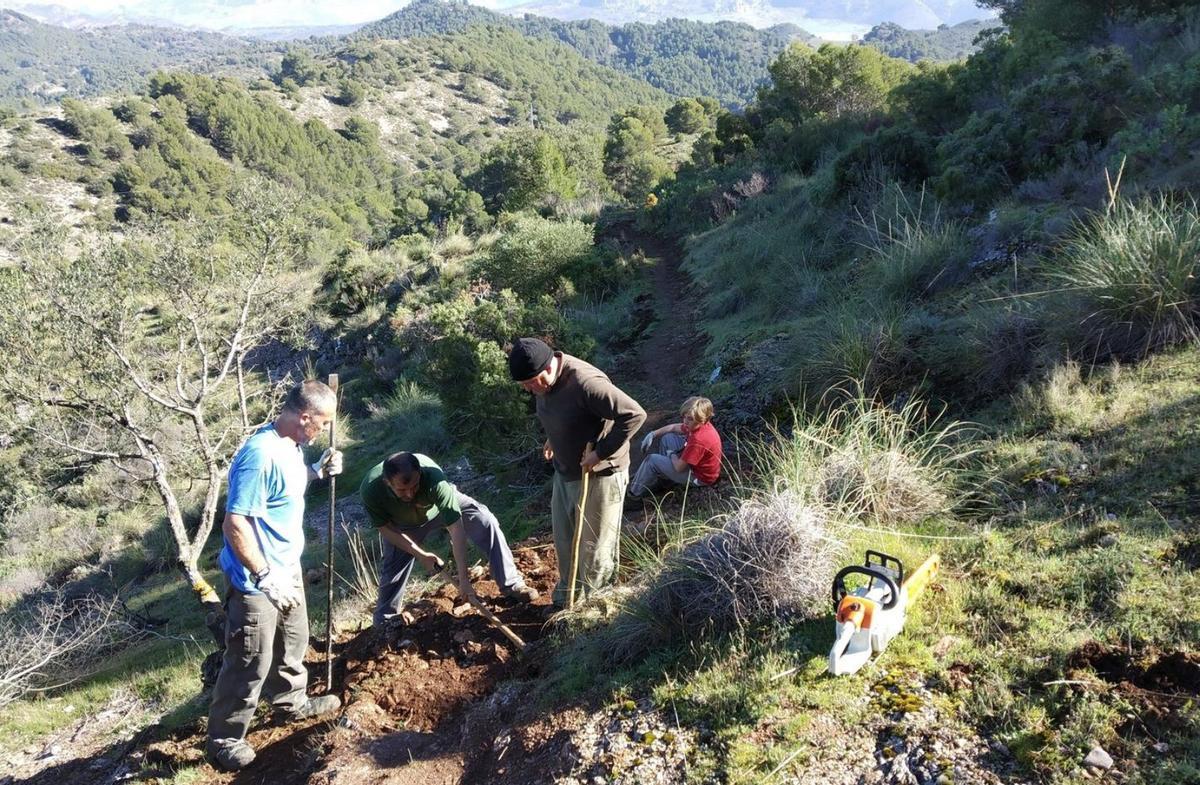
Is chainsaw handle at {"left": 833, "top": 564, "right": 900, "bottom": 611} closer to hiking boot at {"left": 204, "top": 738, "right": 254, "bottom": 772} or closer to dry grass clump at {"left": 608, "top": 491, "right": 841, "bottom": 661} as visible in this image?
dry grass clump at {"left": 608, "top": 491, "right": 841, "bottom": 661}

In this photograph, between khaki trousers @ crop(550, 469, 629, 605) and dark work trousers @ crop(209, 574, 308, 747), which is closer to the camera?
dark work trousers @ crop(209, 574, 308, 747)

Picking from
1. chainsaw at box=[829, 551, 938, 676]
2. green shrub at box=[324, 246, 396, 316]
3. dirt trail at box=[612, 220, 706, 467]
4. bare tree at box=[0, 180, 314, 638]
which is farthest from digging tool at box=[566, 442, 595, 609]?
green shrub at box=[324, 246, 396, 316]

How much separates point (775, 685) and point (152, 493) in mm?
14963

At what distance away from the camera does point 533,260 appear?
49.7 feet

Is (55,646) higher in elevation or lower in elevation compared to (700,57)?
lower

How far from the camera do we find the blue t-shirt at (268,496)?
356 cm

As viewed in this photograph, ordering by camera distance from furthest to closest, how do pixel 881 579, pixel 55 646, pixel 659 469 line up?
1. pixel 55 646
2. pixel 659 469
3. pixel 881 579

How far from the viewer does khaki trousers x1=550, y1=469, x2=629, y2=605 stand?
4220 mm

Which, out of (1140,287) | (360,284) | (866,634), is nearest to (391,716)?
(866,634)

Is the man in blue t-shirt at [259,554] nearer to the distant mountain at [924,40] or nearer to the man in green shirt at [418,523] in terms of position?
the man in green shirt at [418,523]

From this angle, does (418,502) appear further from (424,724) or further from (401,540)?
(424,724)

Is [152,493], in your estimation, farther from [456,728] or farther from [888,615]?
[888,615]

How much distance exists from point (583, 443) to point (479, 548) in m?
1.12

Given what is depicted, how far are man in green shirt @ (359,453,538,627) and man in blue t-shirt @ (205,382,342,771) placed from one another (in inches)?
24.1
